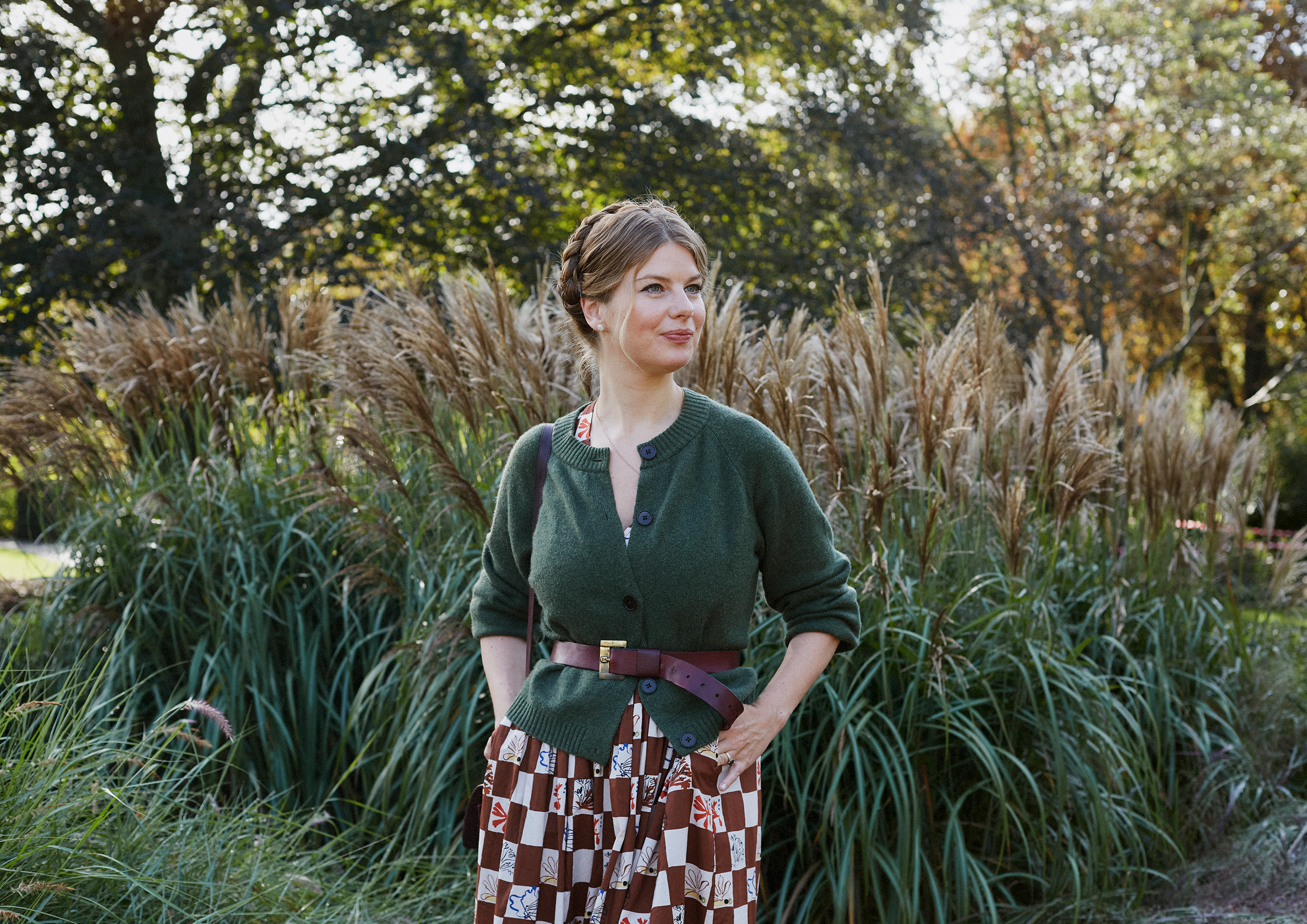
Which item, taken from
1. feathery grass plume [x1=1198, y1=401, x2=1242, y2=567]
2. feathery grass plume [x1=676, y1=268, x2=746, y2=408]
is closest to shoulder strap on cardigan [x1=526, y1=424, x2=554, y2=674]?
feathery grass plume [x1=676, y1=268, x2=746, y2=408]

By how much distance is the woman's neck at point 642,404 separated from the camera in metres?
1.92

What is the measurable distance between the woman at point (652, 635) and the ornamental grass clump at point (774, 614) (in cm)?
105

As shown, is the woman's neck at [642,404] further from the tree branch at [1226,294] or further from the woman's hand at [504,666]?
the tree branch at [1226,294]

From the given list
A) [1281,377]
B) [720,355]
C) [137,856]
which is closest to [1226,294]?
[1281,377]

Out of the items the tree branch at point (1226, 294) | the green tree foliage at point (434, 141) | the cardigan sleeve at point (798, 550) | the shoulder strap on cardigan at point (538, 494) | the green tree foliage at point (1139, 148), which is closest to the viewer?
the cardigan sleeve at point (798, 550)

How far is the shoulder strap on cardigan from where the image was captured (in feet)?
6.63

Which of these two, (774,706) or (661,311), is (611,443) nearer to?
(661,311)

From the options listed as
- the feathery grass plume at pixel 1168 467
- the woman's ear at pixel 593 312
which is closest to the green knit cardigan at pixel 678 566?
the woman's ear at pixel 593 312

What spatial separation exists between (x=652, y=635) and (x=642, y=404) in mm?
417

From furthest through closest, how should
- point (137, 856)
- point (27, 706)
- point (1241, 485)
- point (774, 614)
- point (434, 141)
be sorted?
point (434, 141) → point (1241, 485) → point (774, 614) → point (137, 856) → point (27, 706)

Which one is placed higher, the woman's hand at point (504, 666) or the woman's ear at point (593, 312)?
the woman's ear at point (593, 312)

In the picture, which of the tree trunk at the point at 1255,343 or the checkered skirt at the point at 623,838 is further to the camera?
the tree trunk at the point at 1255,343

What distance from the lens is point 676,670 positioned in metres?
1.83

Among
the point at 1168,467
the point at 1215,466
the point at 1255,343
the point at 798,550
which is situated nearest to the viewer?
the point at 798,550
